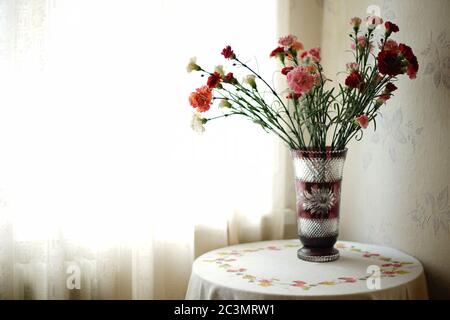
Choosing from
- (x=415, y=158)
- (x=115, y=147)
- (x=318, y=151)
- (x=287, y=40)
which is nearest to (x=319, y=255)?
(x=318, y=151)

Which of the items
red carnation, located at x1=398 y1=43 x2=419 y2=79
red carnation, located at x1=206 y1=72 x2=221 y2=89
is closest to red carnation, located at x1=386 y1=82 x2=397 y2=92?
red carnation, located at x1=398 y1=43 x2=419 y2=79

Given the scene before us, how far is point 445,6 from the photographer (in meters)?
1.57

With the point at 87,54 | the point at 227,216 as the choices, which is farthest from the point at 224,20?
the point at 227,216

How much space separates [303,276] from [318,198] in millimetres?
257

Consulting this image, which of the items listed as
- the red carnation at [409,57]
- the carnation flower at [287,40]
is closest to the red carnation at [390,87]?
the red carnation at [409,57]

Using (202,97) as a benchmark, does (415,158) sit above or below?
below

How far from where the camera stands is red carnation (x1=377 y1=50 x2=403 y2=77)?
144 centimetres

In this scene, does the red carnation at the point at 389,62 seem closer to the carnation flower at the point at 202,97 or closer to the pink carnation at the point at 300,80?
the pink carnation at the point at 300,80

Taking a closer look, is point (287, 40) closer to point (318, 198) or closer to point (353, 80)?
point (353, 80)

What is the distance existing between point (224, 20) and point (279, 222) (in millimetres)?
821

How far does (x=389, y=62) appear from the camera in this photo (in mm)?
1443

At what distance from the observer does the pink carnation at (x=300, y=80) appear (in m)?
1.45
